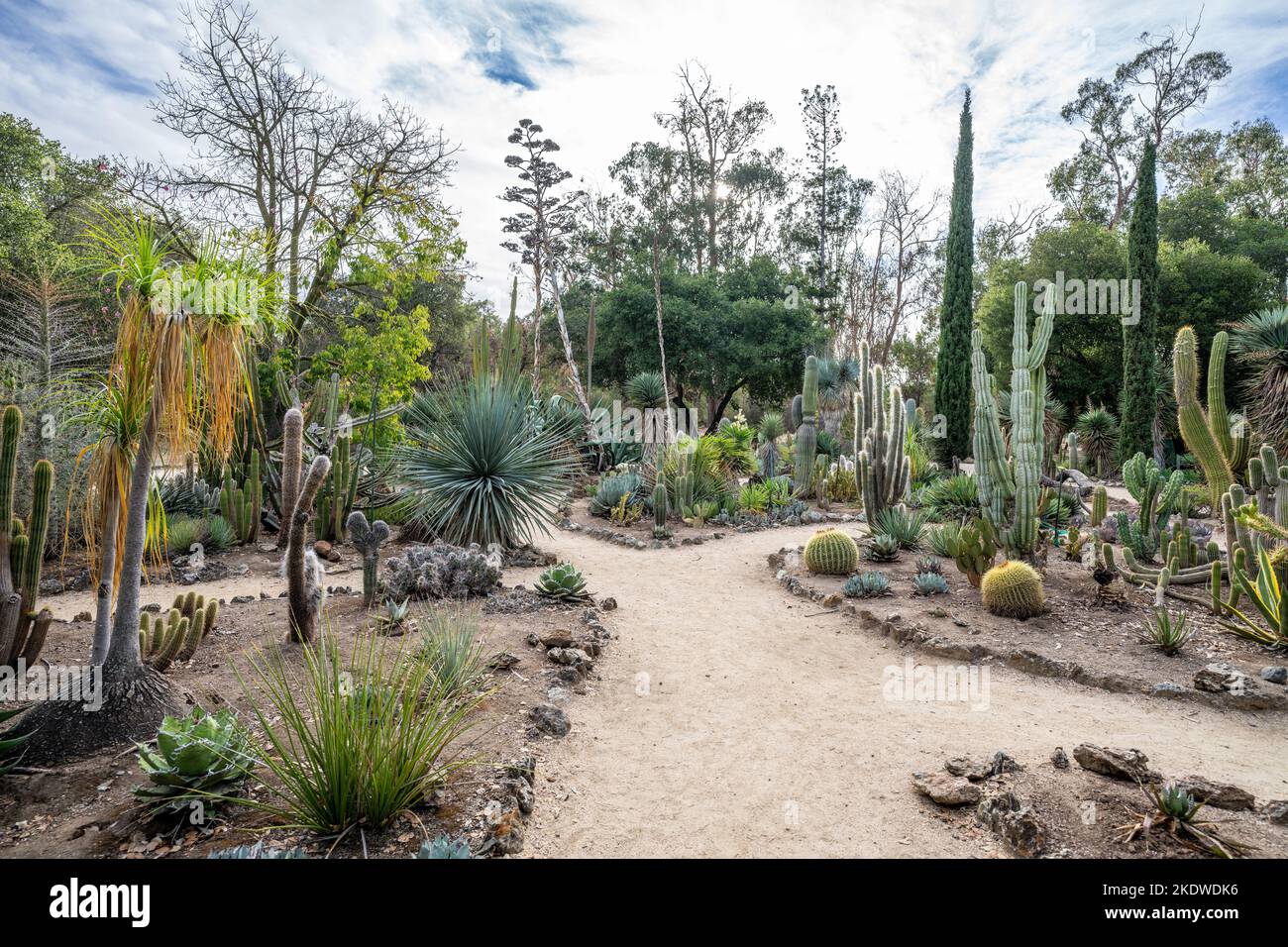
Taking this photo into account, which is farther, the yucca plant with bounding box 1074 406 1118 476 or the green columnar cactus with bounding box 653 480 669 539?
the yucca plant with bounding box 1074 406 1118 476

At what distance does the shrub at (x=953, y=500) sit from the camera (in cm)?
970

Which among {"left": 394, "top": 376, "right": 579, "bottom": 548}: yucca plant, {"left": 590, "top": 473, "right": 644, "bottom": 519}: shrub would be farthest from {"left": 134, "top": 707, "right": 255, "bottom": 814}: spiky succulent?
{"left": 590, "top": 473, "right": 644, "bottom": 519}: shrub

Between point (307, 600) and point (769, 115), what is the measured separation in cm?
2885

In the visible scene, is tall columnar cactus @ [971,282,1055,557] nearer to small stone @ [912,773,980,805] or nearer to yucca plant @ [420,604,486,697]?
small stone @ [912,773,980,805]

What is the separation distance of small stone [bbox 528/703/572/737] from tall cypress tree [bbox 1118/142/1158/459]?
16748 millimetres

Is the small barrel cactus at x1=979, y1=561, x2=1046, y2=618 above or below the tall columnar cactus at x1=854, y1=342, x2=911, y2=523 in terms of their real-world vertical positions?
below

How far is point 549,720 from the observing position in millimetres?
3695

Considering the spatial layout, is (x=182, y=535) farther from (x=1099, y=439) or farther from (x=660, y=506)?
(x=1099, y=439)

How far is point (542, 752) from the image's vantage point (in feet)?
11.2

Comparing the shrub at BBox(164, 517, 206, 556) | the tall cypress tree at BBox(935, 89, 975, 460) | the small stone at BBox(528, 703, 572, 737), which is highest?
the tall cypress tree at BBox(935, 89, 975, 460)

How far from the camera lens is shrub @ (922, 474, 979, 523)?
9.70 metres

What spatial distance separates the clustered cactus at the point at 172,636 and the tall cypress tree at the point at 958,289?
1799 centimetres

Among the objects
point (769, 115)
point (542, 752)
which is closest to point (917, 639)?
point (542, 752)
